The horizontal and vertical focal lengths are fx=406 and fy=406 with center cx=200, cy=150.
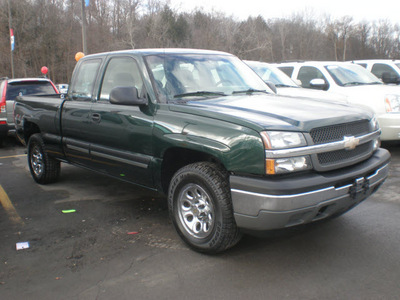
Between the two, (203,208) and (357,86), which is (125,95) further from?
(357,86)

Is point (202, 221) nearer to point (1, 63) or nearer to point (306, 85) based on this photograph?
point (306, 85)

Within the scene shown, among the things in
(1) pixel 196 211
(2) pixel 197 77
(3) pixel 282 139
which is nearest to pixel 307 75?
(2) pixel 197 77

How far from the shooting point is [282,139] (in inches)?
121

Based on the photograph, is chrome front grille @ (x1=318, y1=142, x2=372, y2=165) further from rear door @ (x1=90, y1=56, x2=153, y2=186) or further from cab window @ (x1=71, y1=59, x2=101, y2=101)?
cab window @ (x1=71, y1=59, x2=101, y2=101)

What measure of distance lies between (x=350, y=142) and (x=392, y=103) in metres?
4.64

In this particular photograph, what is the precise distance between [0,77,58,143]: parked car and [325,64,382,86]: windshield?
24.4ft

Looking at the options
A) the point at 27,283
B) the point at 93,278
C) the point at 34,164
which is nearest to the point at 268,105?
the point at 93,278

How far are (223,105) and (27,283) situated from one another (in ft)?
7.23

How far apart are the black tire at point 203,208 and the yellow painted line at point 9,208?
209cm

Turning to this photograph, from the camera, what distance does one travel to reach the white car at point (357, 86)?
287 inches

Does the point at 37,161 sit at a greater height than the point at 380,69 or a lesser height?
lesser

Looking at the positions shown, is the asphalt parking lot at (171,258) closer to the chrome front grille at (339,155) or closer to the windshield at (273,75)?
the chrome front grille at (339,155)

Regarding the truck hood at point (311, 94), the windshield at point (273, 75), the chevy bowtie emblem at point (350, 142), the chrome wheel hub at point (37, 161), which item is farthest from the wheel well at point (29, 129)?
the chevy bowtie emblem at point (350, 142)

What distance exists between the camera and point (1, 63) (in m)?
39.9
